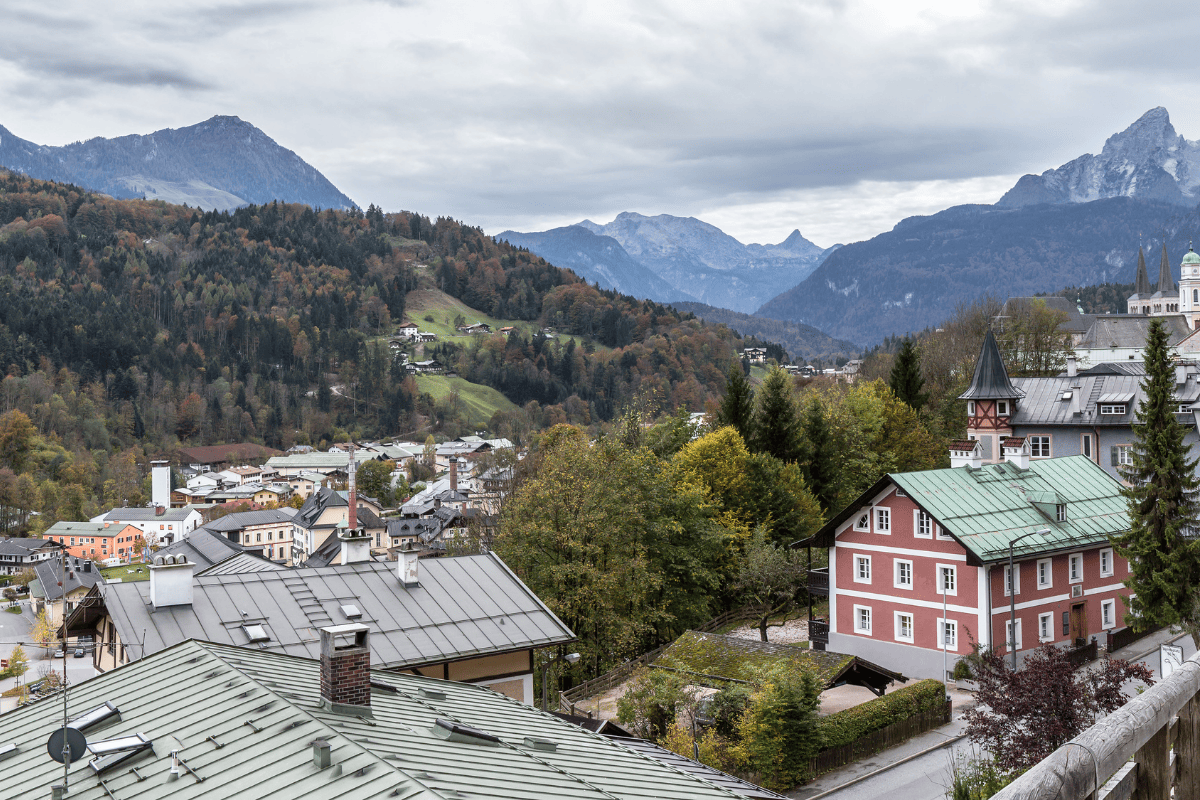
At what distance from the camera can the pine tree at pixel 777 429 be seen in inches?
2346

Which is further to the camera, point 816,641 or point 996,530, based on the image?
point 816,641

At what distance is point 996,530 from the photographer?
38.0 meters

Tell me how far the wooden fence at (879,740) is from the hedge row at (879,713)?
0.14 m

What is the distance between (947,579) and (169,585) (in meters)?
28.3

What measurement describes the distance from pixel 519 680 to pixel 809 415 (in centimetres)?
3932

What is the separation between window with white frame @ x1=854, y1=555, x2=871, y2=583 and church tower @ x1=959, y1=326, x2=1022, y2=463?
2054 centimetres

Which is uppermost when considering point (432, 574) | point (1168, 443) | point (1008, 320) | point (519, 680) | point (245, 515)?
point (1008, 320)

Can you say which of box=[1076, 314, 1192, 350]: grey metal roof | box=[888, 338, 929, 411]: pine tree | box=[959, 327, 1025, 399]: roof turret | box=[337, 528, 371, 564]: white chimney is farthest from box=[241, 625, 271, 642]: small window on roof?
box=[1076, 314, 1192, 350]: grey metal roof

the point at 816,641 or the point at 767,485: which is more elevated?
the point at 767,485

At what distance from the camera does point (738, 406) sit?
203 ft

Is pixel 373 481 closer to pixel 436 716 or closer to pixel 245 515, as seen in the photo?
pixel 245 515

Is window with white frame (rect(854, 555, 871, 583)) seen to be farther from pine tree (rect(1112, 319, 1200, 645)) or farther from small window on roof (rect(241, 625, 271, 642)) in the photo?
small window on roof (rect(241, 625, 271, 642))

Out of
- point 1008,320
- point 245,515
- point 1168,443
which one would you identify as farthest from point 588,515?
point 245,515

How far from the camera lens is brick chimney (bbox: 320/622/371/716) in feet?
45.5
